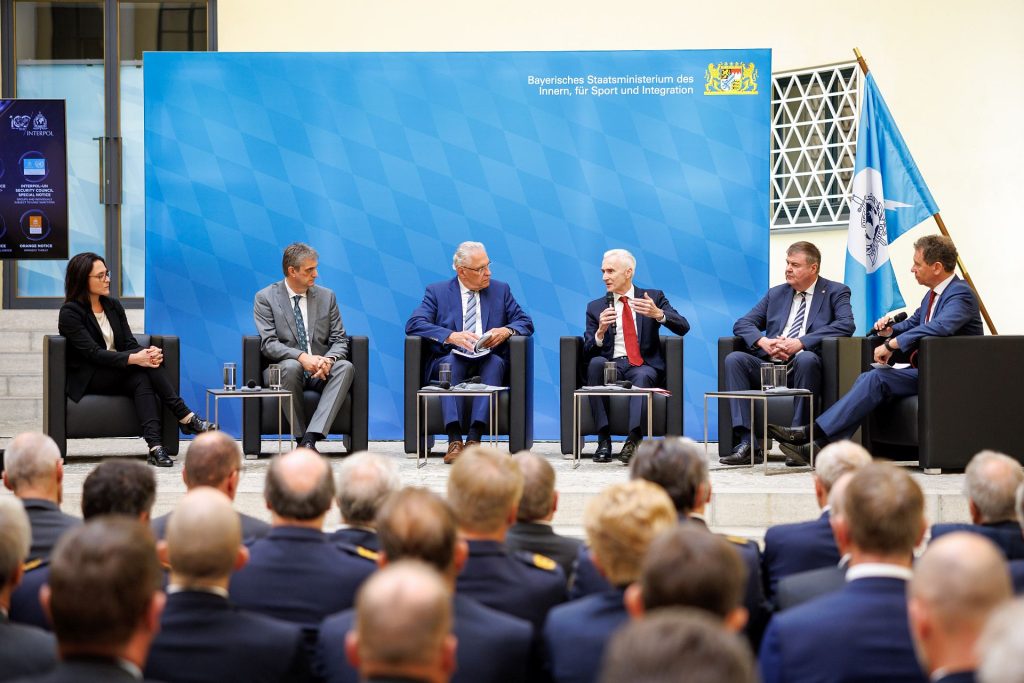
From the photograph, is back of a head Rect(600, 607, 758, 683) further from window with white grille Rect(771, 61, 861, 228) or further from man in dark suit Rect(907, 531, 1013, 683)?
window with white grille Rect(771, 61, 861, 228)

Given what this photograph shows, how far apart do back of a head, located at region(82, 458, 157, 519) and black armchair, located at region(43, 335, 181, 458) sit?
3.47 metres

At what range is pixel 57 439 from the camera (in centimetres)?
607

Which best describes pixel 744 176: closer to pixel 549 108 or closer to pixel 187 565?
pixel 549 108

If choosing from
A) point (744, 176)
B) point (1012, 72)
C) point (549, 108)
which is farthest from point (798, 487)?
point (1012, 72)

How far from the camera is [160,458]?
20.0 feet

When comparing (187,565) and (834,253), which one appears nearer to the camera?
(187,565)

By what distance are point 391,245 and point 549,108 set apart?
4.23ft

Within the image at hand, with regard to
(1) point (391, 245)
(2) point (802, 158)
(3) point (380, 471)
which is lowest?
(3) point (380, 471)

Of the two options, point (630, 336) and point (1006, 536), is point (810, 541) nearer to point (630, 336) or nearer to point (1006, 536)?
point (1006, 536)

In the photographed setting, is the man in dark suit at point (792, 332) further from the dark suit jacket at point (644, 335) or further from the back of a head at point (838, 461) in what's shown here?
the back of a head at point (838, 461)

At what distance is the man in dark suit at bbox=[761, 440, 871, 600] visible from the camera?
2895mm

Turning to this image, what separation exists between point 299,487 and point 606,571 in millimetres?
745

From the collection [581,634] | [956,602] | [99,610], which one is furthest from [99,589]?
[956,602]

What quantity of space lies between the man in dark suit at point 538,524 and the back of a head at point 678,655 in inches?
65.6
